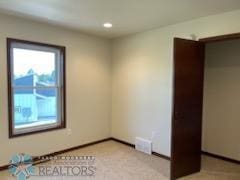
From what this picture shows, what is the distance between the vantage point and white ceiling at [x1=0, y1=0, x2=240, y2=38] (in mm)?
2578

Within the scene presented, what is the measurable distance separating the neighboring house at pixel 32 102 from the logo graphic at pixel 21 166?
0.59 metres

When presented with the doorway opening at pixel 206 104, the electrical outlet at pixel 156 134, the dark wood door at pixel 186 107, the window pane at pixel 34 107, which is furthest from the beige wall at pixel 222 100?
the window pane at pixel 34 107

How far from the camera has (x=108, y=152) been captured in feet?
13.2

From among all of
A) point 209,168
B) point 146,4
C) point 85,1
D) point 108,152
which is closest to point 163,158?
point 209,168

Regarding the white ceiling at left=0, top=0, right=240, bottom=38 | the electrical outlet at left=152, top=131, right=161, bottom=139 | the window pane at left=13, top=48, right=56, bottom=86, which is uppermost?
the white ceiling at left=0, top=0, right=240, bottom=38

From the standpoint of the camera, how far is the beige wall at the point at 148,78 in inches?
130

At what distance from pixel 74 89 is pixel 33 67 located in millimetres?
879

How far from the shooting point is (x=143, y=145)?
4.07 m

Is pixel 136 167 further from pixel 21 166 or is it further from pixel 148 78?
pixel 21 166

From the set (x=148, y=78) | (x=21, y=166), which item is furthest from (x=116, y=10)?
(x=21, y=166)

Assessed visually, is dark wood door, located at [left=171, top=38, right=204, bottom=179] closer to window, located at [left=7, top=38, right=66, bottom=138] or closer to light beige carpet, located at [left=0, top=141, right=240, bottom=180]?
light beige carpet, located at [left=0, top=141, right=240, bottom=180]

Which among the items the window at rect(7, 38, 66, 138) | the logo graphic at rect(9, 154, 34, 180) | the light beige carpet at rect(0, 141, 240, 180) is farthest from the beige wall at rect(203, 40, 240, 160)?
the logo graphic at rect(9, 154, 34, 180)

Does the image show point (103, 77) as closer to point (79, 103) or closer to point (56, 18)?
point (79, 103)

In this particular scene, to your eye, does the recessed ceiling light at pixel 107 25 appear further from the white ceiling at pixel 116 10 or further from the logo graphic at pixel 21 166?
the logo graphic at pixel 21 166
